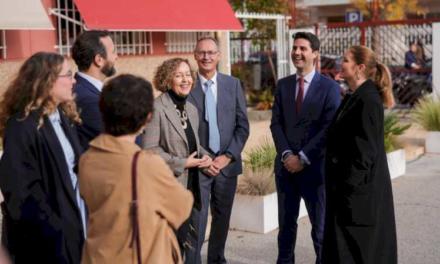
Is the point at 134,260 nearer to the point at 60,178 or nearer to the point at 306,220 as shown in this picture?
the point at 60,178

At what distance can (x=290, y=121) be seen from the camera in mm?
5961

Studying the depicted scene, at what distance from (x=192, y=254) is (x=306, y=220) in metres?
2.74

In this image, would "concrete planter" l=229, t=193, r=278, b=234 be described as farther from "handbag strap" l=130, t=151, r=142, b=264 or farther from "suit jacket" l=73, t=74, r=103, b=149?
"handbag strap" l=130, t=151, r=142, b=264

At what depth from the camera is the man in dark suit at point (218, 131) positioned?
585cm

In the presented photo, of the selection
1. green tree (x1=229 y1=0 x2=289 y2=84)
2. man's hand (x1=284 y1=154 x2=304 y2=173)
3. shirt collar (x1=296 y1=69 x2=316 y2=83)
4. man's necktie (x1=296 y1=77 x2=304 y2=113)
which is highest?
green tree (x1=229 y1=0 x2=289 y2=84)

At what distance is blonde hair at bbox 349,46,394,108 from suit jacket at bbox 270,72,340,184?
2.36 feet

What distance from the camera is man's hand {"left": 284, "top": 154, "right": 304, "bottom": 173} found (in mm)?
5758

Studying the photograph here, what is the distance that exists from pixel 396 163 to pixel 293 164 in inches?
193

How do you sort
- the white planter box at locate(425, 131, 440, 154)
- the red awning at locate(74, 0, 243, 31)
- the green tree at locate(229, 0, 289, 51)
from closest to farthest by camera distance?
the white planter box at locate(425, 131, 440, 154)
the red awning at locate(74, 0, 243, 31)
the green tree at locate(229, 0, 289, 51)

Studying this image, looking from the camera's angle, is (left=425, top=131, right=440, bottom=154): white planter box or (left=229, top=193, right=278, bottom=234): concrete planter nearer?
(left=229, top=193, right=278, bottom=234): concrete planter

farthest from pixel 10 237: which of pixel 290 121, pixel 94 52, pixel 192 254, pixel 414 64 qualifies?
pixel 414 64

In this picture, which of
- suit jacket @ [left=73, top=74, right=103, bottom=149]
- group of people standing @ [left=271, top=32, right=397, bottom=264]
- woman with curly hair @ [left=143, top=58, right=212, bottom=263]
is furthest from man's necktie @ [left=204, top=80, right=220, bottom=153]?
suit jacket @ [left=73, top=74, right=103, bottom=149]

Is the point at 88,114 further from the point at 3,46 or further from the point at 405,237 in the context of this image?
the point at 3,46

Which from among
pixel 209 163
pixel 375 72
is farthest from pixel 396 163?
pixel 209 163
